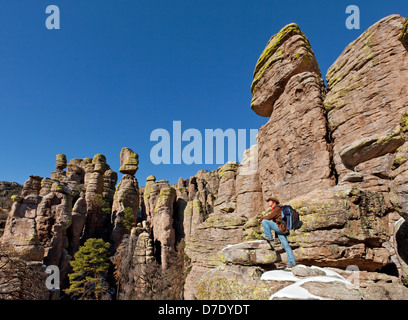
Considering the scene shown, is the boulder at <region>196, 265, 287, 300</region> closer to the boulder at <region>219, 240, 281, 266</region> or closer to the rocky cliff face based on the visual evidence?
the rocky cliff face

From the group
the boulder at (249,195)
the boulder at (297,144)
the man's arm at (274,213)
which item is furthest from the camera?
the boulder at (249,195)

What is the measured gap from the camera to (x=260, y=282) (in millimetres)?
4613

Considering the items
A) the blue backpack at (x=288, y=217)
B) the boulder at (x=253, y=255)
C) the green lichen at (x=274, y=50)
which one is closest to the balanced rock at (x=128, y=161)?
the green lichen at (x=274, y=50)

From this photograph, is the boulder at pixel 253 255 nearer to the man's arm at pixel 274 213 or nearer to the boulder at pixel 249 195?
the man's arm at pixel 274 213

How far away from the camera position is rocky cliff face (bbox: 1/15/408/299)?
5.07 meters

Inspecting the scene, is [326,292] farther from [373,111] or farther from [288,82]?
[288,82]

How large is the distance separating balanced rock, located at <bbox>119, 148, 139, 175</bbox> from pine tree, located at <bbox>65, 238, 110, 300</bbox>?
1517cm

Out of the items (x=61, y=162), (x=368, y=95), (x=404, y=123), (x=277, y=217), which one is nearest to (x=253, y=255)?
(x=277, y=217)

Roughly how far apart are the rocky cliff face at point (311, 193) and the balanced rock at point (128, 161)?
11058mm

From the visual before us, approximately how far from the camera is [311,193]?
26.0ft

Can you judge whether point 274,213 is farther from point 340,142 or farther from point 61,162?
point 61,162

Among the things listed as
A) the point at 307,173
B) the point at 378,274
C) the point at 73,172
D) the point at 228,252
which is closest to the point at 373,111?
the point at 307,173

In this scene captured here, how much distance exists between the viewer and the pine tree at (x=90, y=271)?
21.2m
